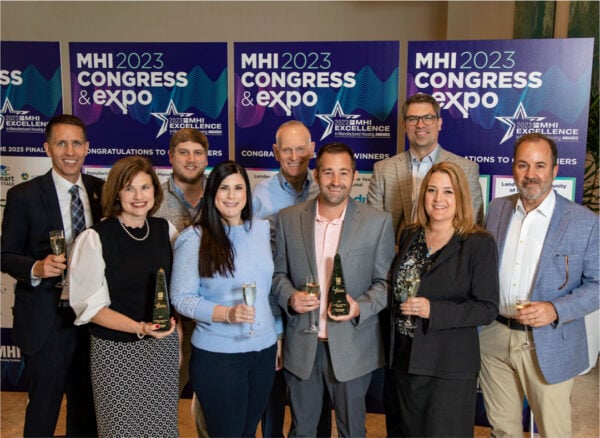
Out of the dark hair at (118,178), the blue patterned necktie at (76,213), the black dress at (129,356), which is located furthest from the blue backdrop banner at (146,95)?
the black dress at (129,356)

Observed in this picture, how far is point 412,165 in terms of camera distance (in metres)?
3.65

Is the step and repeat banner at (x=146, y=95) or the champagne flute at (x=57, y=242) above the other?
the step and repeat banner at (x=146, y=95)

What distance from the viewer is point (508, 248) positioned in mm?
2914

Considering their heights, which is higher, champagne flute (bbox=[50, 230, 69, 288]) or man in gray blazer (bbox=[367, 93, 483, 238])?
man in gray blazer (bbox=[367, 93, 483, 238])

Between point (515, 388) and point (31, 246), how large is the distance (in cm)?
276

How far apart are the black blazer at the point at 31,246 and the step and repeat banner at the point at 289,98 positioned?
1.56 metres

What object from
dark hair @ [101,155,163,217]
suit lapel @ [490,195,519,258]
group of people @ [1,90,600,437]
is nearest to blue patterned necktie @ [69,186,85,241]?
group of people @ [1,90,600,437]

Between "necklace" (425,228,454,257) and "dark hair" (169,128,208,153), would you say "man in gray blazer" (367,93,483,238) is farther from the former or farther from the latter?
"dark hair" (169,128,208,153)

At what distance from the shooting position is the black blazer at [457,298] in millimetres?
2592

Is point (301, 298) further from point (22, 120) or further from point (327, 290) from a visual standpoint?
point (22, 120)

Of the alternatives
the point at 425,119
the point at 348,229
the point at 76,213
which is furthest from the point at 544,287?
the point at 76,213

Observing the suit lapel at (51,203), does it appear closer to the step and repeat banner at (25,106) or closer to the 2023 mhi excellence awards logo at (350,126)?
the step and repeat banner at (25,106)

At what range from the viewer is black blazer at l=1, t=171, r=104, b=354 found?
118 inches

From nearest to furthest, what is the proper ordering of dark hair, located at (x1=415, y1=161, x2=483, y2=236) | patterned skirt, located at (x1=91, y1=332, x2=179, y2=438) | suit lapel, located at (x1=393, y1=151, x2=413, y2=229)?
patterned skirt, located at (x1=91, y1=332, x2=179, y2=438), dark hair, located at (x1=415, y1=161, x2=483, y2=236), suit lapel, located at (x1=393, y1=151, x2=413, y2=229)
